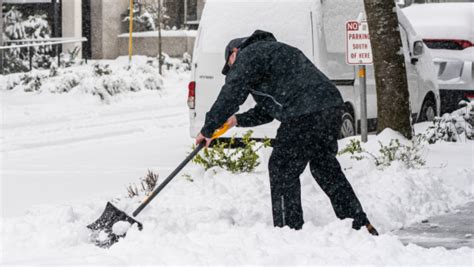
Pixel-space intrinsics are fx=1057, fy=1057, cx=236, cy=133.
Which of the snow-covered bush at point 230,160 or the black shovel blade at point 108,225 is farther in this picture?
the snow-covered bush at point 230,160

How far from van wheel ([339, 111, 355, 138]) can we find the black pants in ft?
16.7

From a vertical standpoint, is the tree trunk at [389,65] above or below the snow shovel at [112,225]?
above

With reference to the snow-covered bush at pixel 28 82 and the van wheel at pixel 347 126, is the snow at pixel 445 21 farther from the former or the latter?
the snow-covered bush at pixel 28 82

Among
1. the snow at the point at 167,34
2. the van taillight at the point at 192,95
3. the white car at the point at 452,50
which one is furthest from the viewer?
the snow at the point at 167,34

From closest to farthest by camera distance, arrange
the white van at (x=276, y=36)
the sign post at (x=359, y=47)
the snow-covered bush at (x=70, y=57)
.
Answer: the sign post at (x=359, y=47)
the white van at (x=276, y=36)
the snow-covered bush at (x=70, y=57)

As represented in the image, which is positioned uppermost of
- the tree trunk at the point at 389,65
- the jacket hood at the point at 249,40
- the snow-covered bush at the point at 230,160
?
the jacket hood at the point at 249,40

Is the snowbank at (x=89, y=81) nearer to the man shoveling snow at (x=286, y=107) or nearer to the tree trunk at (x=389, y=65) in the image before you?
the tree trunk at (x=389, y=65)

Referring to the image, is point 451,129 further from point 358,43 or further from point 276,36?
point 276,36

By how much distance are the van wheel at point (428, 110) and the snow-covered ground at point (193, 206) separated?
0.48 m

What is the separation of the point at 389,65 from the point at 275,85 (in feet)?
13.4

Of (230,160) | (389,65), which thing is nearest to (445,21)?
(389,65)

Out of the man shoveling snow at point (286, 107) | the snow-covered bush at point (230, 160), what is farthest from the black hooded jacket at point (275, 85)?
the snow-covered bush at point (230, 160)

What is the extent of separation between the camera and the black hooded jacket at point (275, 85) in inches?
278

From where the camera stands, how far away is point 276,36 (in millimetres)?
11914
